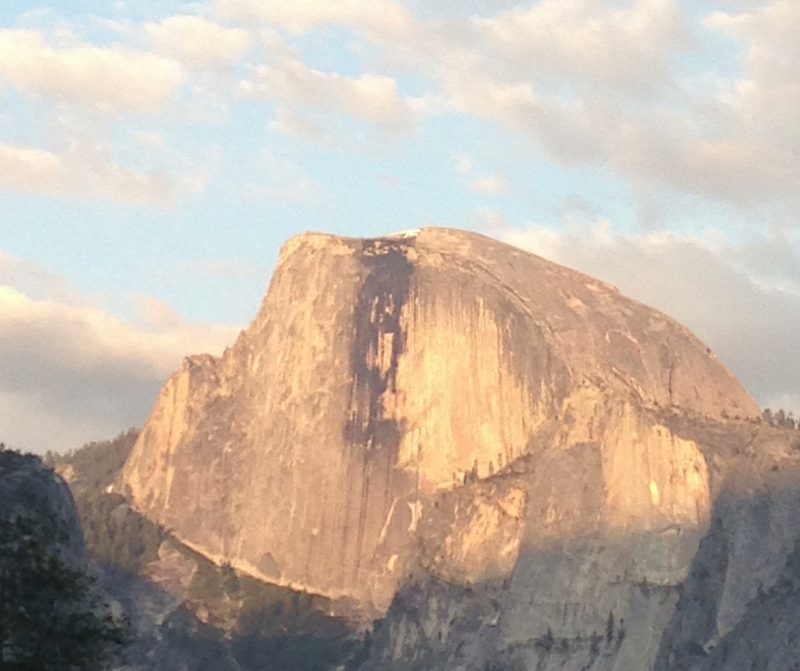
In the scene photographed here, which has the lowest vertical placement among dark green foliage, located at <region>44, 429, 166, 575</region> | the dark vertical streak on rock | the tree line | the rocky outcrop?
the tree line

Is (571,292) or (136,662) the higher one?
(571,292)

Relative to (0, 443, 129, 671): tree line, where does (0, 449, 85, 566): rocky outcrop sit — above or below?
above

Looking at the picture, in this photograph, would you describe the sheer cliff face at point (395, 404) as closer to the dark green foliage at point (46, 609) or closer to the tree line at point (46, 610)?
the tree line at point (46, 610)

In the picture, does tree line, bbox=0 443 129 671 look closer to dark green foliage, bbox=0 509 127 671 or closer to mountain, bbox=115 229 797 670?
dark green foliage, bbox=0 509 127 671

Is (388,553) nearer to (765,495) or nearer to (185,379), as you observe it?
(185,379)

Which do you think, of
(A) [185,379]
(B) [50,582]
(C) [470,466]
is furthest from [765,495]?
(B) [50,582]

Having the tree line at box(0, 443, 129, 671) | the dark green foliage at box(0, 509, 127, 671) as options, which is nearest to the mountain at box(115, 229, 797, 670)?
the tree line at box(0, 443, 129, 671)

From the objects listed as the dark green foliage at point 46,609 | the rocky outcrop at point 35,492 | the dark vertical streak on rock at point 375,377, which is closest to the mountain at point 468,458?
the dark vertical streak on rock at point 375,377
